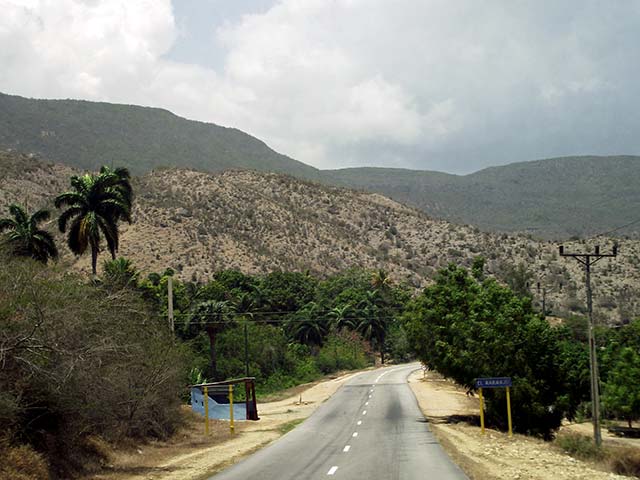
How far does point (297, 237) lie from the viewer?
128 m

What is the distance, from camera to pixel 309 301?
105 meters

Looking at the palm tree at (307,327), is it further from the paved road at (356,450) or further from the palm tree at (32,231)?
the palm tree at (32,231)

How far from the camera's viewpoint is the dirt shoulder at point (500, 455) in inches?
843

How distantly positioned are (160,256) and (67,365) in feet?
292

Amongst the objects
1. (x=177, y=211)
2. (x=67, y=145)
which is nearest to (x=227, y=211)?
(x=177, y=211)

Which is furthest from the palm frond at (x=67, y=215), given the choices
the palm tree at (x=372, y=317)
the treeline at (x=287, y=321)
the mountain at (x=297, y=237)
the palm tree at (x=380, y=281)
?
the palm tree at (x=380, y=281)

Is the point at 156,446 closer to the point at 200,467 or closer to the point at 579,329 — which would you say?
the point at 200,467

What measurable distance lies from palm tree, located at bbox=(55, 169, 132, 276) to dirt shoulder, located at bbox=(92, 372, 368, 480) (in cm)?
1385

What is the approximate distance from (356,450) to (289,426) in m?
13.1

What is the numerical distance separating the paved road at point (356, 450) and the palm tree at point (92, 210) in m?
16.9

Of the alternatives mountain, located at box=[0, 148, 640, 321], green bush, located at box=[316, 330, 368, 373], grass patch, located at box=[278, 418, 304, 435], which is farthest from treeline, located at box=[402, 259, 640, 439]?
mountain, located at box=[0, 148, 640, 321]

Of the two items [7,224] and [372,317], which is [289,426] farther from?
[372,317]

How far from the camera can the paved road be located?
20125 millimetres

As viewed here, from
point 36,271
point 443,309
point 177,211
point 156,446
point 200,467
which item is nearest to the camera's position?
point 36,271
